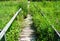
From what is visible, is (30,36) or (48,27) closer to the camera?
(48,27)

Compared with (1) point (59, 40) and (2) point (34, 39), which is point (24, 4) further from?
(1) point (59, 40)

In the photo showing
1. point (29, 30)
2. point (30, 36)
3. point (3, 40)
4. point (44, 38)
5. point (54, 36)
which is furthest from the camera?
point (29, 30)

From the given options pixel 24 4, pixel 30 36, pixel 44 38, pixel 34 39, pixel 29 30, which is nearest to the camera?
pixel 44 38

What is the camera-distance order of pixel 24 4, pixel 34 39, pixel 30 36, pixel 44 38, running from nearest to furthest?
pixel 44 38
pixel 34 39
pixel 30 36
pixel 24 4

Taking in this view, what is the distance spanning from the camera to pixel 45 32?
17.3 feet

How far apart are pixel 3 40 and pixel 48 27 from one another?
5.13 ft

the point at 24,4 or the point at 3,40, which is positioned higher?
the point at 3,40

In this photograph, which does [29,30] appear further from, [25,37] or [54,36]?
[54,36]

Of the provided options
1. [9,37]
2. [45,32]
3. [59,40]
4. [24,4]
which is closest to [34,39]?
[45,32]

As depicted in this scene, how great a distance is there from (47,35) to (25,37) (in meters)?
1.50

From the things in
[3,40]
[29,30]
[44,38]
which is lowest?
[29,30]

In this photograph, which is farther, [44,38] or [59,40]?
[44,38]

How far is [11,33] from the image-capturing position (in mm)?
5133

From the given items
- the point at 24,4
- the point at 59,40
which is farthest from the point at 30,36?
the point at 24,4
